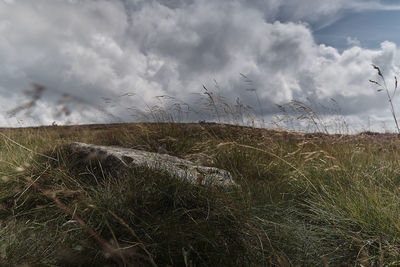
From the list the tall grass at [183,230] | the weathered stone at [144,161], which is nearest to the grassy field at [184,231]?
the tall grass at [183,230]

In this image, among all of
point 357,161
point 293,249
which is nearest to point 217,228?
point 293,249

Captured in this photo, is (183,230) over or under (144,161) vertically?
under

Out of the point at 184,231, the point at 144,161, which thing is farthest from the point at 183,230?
the point at 144,161

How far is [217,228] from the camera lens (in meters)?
1.55

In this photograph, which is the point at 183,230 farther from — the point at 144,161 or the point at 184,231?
the point at 144,161

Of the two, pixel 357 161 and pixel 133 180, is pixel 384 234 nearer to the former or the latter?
pixel 133 180

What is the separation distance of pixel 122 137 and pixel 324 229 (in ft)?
13.0

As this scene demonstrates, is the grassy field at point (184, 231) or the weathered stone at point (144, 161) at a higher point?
the weathered stone at point (144, 161)

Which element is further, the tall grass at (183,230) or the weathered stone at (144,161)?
the weathered stone at (144,161)

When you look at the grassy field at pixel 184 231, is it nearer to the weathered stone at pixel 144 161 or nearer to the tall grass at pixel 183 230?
the tall grass at pixel 183 230

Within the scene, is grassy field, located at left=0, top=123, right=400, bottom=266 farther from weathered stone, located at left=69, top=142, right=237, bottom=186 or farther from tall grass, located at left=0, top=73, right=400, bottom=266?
weathered stone, located at left=69, top=142, right=237, bottom=186

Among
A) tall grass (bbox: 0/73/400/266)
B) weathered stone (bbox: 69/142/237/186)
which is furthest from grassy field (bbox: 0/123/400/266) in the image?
weathered stone (bbox: 69/142/237/186)

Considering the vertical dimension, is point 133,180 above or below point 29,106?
below

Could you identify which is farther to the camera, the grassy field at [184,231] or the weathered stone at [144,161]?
the weathered stone at [144,161]
